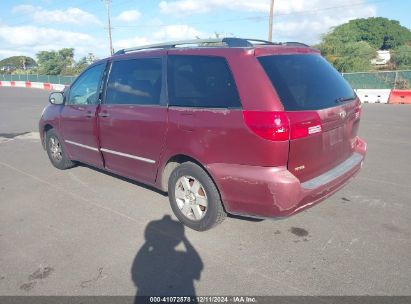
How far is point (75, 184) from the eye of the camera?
5.30m

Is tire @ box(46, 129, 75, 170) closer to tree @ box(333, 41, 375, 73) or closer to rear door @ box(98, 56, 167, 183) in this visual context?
rear door @ box(98, 56, 167, 183)

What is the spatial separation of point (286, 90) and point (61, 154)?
4263 millimetres

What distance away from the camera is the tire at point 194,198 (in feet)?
11.5

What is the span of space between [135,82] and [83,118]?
1.23 meters

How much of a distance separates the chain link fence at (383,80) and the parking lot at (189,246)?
16.9m

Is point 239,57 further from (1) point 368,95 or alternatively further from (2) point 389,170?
(1) point 368,95

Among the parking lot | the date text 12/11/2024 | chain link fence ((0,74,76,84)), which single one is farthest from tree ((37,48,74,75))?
the date text 12/11/2024

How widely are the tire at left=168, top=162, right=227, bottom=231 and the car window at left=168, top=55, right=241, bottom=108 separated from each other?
2.20 ft

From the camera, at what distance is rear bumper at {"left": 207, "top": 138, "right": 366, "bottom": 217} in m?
3.04

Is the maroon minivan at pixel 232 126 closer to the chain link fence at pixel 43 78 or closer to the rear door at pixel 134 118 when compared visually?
the rear door at pixel 134 118

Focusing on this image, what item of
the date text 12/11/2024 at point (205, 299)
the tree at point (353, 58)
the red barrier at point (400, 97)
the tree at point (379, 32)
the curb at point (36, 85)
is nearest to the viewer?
the date text 12/11/2024 at point (205, 299)

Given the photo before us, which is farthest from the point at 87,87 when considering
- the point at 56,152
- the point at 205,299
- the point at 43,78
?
the point at 43,78

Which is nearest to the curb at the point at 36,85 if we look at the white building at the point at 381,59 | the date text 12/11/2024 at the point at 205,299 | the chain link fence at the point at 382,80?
the chain link fence at the point at 382,80

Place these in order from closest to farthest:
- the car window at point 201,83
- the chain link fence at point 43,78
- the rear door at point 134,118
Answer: the car window at point 201,83, the rear door at point 134,118, the chain link fence at point 43,78
